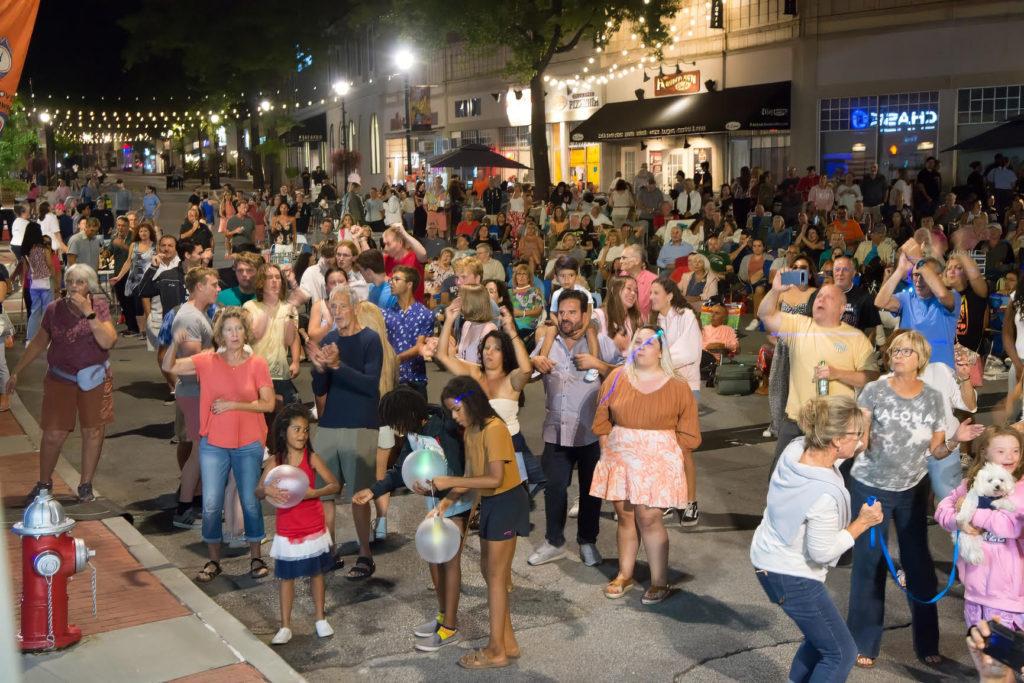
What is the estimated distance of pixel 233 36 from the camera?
2013 inches

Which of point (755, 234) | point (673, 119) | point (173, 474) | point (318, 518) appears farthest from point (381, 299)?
point (673, 119)

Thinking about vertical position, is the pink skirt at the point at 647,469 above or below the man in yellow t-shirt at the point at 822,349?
below

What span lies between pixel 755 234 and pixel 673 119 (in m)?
9.97

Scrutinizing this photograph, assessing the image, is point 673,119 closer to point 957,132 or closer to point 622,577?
point 957,132

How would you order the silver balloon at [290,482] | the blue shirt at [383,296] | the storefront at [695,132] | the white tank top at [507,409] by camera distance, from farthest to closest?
the storefront at [695,132] < the blue shirt at [383,296] < the white tank top at [507,409] < the silver balloon at [290,482]

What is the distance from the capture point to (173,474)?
10.9m

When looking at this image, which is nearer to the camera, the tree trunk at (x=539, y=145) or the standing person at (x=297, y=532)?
the standing person at (x=297, y=532)

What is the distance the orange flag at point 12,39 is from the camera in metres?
8.86

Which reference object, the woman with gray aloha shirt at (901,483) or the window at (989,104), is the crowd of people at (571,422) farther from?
the window at (989,104)

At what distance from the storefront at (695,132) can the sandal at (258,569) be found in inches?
950

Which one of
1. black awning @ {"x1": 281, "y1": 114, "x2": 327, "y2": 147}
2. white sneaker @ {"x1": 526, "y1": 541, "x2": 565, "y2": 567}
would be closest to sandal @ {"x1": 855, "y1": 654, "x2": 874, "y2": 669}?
white sneaker @ {"x1": 526, "y1": 541, "x2": 565, "y2": 567}

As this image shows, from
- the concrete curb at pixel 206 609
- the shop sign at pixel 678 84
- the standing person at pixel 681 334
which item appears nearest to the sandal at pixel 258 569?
the concrete curb at pixel 206 609

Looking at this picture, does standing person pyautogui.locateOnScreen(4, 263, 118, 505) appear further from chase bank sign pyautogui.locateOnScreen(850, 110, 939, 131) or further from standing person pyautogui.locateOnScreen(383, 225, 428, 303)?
chase bank sign pyautogui.locateOnScreen(850, 110, 939, 131)

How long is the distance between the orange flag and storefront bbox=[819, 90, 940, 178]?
2105cm
